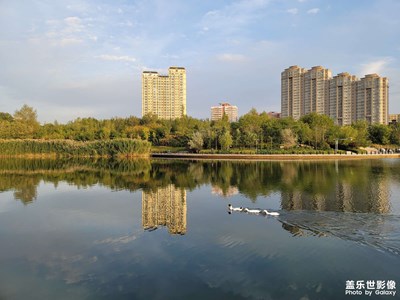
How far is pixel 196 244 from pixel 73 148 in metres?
43.0

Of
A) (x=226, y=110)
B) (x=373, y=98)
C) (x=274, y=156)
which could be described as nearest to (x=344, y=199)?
(x=274, y=156)

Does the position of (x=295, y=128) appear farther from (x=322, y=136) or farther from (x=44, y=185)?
(x=44, y=185)

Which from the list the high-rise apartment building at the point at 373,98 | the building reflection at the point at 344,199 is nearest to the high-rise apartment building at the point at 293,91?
the high-rise apartment building at the point at 373,98

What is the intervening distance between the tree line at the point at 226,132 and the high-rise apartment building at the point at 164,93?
35716 millimetres

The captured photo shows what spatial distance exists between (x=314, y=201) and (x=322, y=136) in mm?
41186

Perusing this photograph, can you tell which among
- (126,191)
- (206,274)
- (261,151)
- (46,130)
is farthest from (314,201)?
(46,130)

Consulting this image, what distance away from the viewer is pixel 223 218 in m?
13.4

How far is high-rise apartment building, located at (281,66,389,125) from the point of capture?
94688 millimetres

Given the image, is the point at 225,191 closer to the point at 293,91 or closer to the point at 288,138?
the point at 288,138

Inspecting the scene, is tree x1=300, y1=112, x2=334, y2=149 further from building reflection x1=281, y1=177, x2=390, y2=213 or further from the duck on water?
the duck on water

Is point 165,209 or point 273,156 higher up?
point 273,156

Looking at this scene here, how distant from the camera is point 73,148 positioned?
48.9m

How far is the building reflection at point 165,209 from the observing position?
40.2 ft

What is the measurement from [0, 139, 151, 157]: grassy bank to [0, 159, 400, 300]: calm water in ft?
93.2
